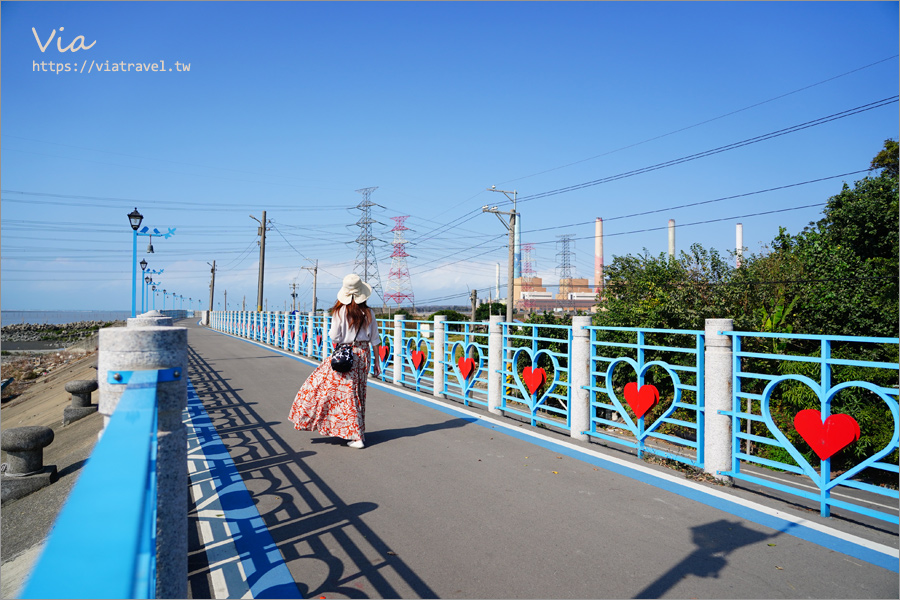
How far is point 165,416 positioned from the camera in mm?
1988

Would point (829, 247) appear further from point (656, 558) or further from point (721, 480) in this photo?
point (656, 558)

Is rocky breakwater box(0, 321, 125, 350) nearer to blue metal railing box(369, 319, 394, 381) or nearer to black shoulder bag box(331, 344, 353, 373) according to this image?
blue metal railing box(369, 319, 394, 381)

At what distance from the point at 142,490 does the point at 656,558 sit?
321 centimetres

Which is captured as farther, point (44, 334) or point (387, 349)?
point (44, 334)

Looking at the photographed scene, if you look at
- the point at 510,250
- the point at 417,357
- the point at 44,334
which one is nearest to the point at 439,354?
the point at 417,357

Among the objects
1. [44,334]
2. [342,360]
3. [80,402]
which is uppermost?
[342,360]

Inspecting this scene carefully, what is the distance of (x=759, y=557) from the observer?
3.60 m

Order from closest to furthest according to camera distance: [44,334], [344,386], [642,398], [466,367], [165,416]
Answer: [165,416] < [642,398] < [344,386] < [466,367] < [44,334]

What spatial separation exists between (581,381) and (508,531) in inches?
118

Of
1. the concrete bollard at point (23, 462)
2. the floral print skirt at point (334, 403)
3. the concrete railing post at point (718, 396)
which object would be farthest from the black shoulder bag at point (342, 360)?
the concrete bollard at point (23, 462)

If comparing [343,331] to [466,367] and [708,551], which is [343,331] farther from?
[708,551]

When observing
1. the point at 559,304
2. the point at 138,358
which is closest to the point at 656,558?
the point at 138,358

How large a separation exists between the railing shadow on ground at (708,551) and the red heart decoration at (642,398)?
168cm

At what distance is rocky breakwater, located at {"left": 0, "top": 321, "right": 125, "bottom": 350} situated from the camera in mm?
64856
